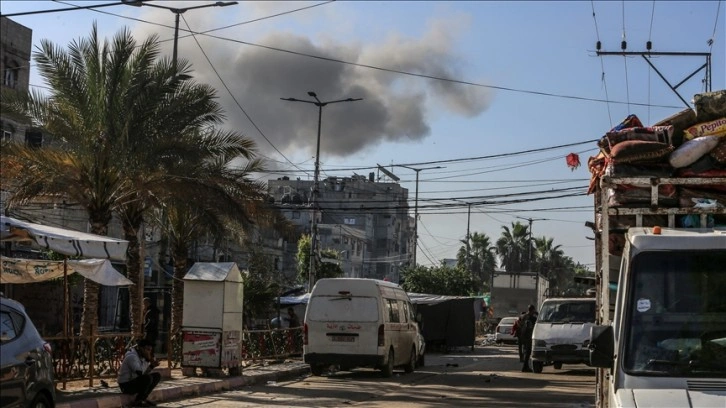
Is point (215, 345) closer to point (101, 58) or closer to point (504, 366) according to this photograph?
point (101, 58)

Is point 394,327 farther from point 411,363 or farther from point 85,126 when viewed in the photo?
point 85,126

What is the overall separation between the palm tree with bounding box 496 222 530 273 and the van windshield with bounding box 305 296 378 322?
343ft

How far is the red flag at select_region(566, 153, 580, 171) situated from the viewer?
10688 mm

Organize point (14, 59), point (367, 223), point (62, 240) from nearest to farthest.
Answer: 1. point (62, 240)
2. point (14, 59)
3. point (367, 223)

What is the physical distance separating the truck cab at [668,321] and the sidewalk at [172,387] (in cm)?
975

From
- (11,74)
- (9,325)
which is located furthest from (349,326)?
(11,74)

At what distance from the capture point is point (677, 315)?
6512mm

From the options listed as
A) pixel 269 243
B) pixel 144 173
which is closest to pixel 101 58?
pixel 144 173

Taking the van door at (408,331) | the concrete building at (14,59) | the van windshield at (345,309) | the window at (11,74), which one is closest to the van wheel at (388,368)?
the van windshield at (345,309)

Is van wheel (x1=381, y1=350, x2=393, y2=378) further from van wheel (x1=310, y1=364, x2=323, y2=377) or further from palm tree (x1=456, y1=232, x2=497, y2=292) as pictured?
palm tree (x1=456, y1=232, x2=497, y2=292)

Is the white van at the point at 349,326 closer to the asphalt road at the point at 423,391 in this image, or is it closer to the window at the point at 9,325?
the asphalt road at the point at 423,391

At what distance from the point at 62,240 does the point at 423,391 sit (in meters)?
7.87

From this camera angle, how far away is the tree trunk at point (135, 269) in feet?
73.5

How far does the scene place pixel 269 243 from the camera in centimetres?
6888
